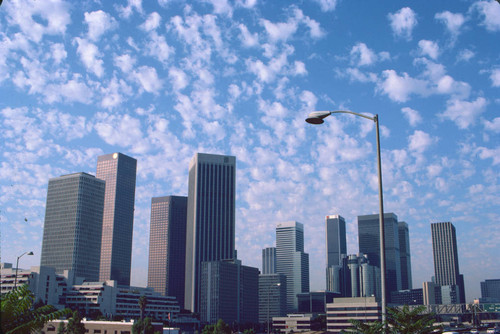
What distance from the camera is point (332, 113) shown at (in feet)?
65.7

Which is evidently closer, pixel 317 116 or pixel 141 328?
pixel 317 116

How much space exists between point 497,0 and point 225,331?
534 feet

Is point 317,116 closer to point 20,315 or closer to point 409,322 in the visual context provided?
point 409,322

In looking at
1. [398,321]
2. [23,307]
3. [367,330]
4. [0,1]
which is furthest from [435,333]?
[0,1]

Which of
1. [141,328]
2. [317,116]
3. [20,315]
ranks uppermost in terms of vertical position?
[317,116]

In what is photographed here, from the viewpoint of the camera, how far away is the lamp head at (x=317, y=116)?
1970 cm

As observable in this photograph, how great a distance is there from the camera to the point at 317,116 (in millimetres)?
19750

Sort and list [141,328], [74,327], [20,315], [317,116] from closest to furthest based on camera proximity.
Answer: [20,315], [317,116], [74,327], [141,328]

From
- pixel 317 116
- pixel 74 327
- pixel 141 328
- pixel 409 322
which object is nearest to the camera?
pixel 317 116

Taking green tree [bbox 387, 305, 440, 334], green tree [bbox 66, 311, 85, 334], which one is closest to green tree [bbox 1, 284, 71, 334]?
green tree [bbox 387, 305, 440, 334]

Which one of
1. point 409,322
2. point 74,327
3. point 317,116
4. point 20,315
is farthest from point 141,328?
point 20,315

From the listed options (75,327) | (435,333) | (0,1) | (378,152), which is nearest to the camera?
(0,1)

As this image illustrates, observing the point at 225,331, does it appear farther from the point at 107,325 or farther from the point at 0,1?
the point at 0,1

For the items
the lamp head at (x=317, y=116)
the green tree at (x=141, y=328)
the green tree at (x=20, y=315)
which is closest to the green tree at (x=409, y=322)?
the lamp head at (x=317, y=116)
